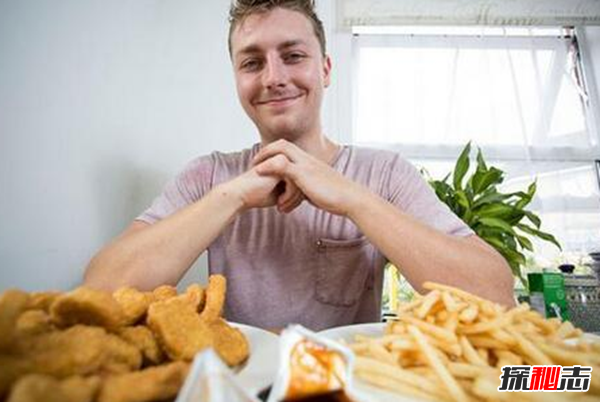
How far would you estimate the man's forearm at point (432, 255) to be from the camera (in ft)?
2.50

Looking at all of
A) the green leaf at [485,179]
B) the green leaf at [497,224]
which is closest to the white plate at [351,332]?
the green leaf at [497,224]

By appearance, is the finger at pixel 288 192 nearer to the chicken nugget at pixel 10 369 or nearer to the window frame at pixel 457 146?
the chicken nugget at pixel 10 369

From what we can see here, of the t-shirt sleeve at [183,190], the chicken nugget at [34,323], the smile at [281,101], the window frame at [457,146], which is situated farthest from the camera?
the window frame at [457,146]

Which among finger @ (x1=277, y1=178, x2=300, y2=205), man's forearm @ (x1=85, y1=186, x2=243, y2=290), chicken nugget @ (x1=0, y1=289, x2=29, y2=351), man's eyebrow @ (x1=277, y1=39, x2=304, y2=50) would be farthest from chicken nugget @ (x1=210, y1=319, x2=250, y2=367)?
man's eyebrow @ (x1=277, y1=39, x2=304, y2=50)

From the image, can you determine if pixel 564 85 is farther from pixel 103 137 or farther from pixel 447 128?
pixel 103 137

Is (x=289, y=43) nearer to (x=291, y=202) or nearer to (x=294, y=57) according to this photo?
(x=294, y=57)

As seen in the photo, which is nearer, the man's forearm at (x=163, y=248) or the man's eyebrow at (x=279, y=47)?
the man's forearm at (x=163, y=248)

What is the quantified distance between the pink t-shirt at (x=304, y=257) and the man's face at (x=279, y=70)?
11.0 inches

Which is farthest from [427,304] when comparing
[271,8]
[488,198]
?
[488,198]

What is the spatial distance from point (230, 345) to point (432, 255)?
498mm

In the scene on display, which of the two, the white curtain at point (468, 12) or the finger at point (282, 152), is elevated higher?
the white curtain at point (468, 12)

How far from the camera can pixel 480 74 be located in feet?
8.11

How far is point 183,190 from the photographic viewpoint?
1.14 meters

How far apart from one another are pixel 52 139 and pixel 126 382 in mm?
987
